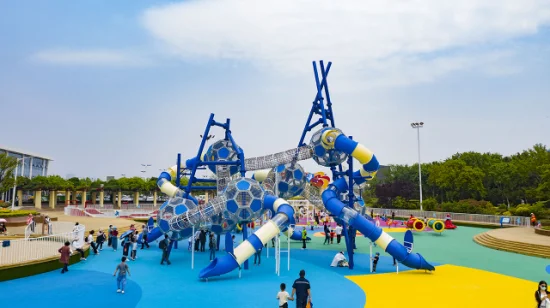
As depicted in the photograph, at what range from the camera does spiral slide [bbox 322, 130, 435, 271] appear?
19000 millimetres

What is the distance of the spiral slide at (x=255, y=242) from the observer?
1689 centimetres

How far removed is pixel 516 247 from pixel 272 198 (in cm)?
1743

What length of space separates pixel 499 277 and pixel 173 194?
62.1 ft

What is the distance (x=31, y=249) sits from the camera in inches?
726

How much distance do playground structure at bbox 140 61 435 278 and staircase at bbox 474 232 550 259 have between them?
33.2 ft

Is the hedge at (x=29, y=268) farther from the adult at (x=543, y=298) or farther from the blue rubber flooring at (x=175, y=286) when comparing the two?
the adult at (x=543, y=298)

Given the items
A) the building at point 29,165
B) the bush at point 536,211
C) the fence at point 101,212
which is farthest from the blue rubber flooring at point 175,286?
the building at point 29,165

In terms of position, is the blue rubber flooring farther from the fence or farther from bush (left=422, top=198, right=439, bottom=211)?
bush (left=422, top=198, right=439, bottom=211)

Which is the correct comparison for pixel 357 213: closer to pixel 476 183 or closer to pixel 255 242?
pixel 255 242

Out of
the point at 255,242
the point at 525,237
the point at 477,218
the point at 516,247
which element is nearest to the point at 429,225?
the point at 525,237

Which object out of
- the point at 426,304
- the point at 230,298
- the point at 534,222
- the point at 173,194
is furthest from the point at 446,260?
the point at 534,222

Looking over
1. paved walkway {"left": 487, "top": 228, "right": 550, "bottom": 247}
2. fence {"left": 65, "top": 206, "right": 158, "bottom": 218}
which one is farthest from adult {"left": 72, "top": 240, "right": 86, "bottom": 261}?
fence {"left": 65, "top": 206, "right": 158, "bottom": 218}

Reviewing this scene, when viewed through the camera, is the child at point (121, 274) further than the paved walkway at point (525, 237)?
No

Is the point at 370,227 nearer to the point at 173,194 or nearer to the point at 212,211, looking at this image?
the point at 212,211
